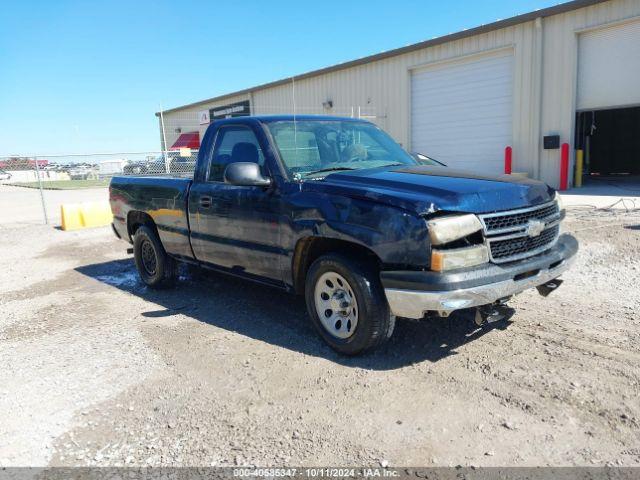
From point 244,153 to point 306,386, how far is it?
2258 millimetres

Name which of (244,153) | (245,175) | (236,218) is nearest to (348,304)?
(245,175)

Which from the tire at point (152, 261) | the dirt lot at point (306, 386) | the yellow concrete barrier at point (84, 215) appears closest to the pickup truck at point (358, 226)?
the dirt lot at point (306, 386)

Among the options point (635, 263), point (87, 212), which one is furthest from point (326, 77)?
point (635, 263)

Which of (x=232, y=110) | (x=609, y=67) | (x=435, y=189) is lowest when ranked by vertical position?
(x=435, y=189)

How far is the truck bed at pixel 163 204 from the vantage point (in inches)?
213

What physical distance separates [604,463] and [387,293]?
1525 mm

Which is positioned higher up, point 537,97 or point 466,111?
point 537,97

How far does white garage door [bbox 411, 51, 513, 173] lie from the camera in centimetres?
1620

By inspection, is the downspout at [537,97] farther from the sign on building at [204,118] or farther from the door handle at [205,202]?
the sign on building at [204,118]

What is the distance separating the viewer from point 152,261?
6.25 m

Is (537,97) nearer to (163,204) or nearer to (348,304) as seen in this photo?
(163,204)

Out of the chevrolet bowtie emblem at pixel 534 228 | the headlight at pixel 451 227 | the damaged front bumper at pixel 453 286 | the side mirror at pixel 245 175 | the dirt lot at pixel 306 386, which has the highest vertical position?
the side mirror at pixel 245 175

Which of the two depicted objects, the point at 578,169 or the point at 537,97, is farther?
the point at 578,169

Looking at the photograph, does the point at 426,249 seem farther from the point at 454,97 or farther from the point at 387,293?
the point at 454,97
